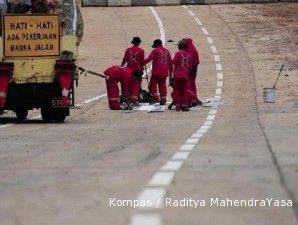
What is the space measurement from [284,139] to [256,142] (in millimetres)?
Answer: 846

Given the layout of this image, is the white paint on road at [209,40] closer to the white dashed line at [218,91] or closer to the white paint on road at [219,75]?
the white paint on road at [219,75]

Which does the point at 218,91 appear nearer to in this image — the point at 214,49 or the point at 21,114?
the point at 21,114

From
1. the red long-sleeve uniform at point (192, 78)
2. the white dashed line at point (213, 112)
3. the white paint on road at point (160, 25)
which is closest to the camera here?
the white dashed line at point (213, 112)

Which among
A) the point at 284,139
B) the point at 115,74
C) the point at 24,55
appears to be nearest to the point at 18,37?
the point at 24,55

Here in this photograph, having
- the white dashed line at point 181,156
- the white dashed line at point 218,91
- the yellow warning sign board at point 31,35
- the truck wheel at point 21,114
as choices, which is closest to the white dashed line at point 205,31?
the white dashed line at point 218,91

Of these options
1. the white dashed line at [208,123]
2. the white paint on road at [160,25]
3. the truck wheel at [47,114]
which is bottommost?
the white paint on road at [160,25]

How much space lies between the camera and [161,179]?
1170 cm

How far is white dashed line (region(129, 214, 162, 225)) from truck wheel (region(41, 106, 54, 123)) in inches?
695

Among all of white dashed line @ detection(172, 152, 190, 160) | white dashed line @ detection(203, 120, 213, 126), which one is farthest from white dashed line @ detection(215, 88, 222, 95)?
white dashed line @ detection(172, 152, 190, 160)

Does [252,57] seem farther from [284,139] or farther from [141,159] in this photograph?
[141,159]

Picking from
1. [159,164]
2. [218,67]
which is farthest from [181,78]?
[159,164]

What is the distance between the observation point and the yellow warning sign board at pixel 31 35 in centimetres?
2597

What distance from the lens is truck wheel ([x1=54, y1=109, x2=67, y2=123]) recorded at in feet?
86.2

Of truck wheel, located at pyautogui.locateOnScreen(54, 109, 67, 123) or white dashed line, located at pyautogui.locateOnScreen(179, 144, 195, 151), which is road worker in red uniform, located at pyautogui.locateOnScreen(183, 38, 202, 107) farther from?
white dashed line, located at pyautogui.locateOnScreen(179, 144, 195, 151)
